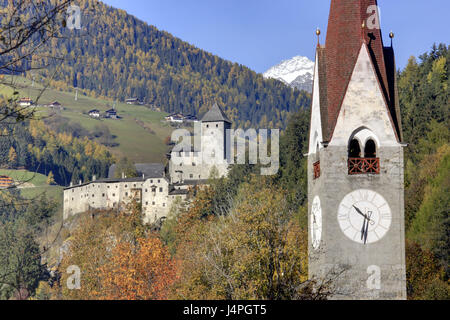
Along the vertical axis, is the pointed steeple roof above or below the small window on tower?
above

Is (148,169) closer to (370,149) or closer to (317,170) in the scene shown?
(317,170)

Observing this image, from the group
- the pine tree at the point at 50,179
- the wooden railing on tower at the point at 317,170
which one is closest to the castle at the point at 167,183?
the pine tree at the point at 50,179

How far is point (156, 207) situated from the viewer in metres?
120

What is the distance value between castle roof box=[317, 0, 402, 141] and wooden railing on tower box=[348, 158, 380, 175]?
101 cm

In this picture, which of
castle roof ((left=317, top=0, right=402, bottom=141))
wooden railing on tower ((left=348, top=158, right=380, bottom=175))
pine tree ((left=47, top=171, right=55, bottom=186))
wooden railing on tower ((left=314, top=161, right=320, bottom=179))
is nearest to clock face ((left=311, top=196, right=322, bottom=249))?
wooden railing on tower ((left=314, top=161, right=320, bottom=179))

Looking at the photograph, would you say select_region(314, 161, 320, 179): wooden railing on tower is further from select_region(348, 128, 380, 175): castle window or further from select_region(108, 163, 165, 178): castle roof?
select_region(108, 163, 165, 178): castle roof

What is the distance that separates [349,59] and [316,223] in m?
4.94

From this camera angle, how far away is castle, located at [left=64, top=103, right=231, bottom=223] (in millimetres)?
120625

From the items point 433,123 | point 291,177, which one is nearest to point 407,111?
point 433,123

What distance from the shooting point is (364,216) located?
763 inches

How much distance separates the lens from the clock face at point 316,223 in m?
20.3

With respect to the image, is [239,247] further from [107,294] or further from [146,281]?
[146,281]

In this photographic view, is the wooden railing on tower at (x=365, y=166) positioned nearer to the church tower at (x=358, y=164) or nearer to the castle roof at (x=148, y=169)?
the church tower at (x=358, y=164)
